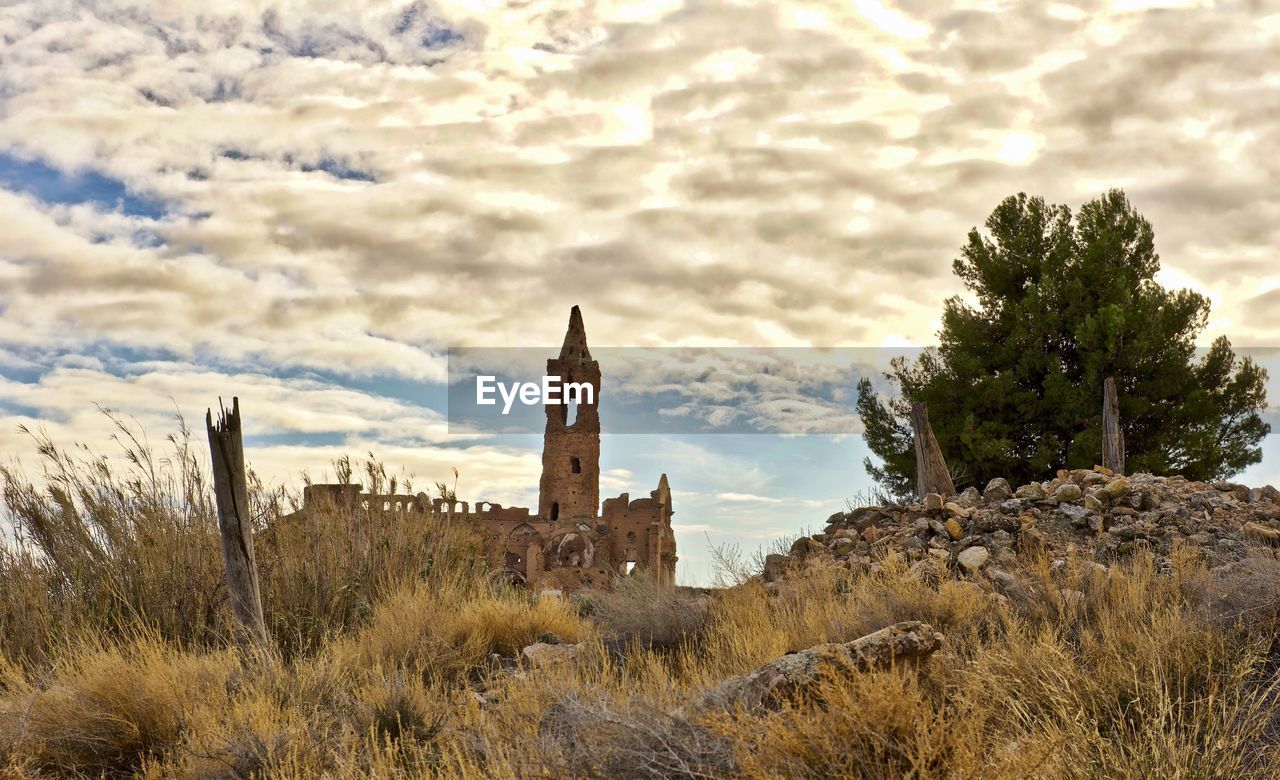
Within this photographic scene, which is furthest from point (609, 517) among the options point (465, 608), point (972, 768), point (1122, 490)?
point (972, 768)

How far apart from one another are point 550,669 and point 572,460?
3723 centimetres

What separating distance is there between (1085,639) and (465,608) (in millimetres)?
5150

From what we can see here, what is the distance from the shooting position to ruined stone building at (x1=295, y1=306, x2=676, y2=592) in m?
34.5

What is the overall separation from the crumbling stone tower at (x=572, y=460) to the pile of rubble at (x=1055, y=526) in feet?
98.1

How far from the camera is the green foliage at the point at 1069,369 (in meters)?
21.6

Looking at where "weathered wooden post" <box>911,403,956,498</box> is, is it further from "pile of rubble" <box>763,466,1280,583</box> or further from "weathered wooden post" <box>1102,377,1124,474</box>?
"weathered wooden post" <box>1102,377,1124,474</box>

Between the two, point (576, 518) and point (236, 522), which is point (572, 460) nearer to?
point (576, 518)

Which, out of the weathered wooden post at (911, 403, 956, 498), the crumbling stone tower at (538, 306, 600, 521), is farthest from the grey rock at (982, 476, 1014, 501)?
the crumbling stone tower at (538, 306, 600, 521)

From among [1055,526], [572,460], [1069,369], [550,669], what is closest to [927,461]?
[1055,526]

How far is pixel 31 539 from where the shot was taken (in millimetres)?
9305

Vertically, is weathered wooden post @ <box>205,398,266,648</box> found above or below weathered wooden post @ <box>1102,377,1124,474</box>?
below

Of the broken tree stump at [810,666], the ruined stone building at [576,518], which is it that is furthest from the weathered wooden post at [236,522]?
the ruined stone building at [576,518]

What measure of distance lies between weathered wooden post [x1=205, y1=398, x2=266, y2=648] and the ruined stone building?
14.9 m

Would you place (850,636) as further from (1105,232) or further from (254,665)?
(1105,232)
